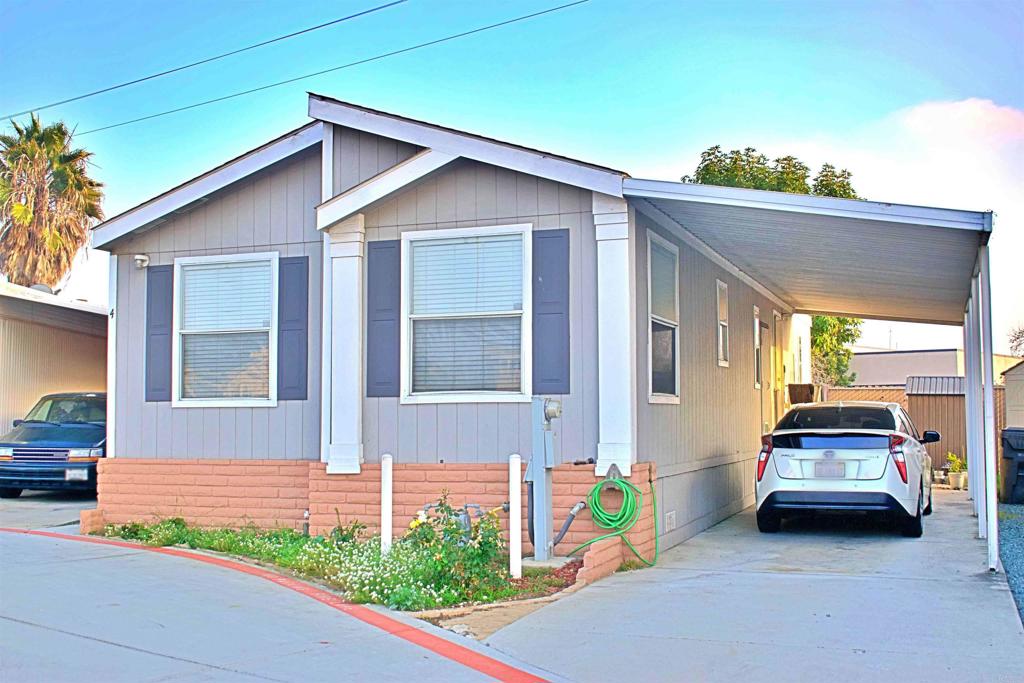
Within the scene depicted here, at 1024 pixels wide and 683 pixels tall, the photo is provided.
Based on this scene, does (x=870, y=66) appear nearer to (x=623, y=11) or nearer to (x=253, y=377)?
(x=623, y=11)

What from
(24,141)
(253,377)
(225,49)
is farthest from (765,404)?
(24,141)

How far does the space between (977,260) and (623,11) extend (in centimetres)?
623

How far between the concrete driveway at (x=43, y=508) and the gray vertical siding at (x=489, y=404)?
15.7ft

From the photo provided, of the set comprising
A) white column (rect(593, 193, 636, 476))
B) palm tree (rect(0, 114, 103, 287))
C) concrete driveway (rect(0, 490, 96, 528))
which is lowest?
concrete driveway (rect(0, 490, 96, 528))

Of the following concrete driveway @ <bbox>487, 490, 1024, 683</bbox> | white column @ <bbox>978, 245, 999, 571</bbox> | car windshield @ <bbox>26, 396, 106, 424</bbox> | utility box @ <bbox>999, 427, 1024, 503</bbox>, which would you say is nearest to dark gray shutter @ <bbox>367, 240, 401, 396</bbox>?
concrete driveway @ <bbox>487, 490, 1024, 683</bbox>

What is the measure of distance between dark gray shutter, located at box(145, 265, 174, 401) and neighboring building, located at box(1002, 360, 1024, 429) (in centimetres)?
1576

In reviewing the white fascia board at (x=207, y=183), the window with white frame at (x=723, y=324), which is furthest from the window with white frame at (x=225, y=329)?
the window with white frame at (x=723, y=324)

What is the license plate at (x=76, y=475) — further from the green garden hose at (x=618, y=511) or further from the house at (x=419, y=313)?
the green garden hose at (x=618, y=511)

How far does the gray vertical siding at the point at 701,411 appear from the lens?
950 centimetres

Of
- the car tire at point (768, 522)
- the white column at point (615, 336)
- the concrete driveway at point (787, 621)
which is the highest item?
the white column at point (615, 336)

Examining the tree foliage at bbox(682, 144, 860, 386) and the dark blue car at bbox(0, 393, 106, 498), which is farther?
the tree foliage at bbox(682, 144, 860, 386)

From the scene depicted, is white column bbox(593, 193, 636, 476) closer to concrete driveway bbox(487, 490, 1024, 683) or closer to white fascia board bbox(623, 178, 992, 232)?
white fascia board bbox(623, 178, 992, 232)

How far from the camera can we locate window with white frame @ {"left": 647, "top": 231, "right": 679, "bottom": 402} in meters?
9.69

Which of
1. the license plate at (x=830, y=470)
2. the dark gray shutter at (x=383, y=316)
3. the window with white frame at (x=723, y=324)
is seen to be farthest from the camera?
the window with white frame at (x=723, y=324)
